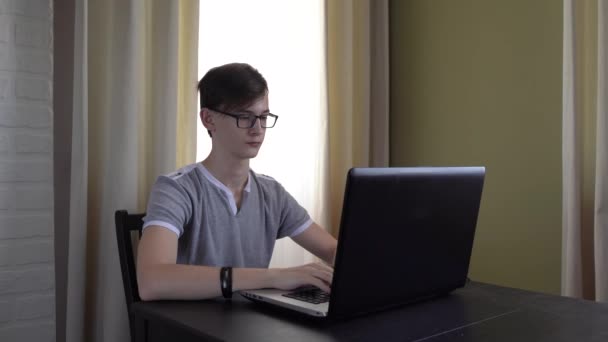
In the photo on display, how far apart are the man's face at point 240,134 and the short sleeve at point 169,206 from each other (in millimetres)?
172

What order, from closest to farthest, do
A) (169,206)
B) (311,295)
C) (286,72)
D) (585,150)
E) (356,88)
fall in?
(311,295) → (169,206) → (585,150) → (286,72) → (356,88)

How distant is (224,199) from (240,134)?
0.19 m

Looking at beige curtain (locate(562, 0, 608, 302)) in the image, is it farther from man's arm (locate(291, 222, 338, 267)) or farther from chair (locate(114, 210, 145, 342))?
chair (locate(114, 210, 145, 342))

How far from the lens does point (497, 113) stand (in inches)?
104

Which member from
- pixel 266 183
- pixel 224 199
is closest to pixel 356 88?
pixel 266 183

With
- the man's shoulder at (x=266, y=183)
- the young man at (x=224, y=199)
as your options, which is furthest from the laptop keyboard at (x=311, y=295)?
the man's shoulder at (x=266, y=183)

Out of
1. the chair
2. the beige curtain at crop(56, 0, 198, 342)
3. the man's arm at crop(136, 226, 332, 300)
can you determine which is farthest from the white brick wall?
the man's arm at crop(136, 226, 332, 300)

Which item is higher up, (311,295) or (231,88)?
(231,88)

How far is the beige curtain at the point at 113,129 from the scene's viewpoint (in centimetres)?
191

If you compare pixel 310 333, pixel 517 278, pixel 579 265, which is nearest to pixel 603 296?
pixel 579 265

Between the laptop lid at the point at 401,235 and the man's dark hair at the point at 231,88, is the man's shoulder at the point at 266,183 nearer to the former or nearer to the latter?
the man's dark hair at the point at 231,88

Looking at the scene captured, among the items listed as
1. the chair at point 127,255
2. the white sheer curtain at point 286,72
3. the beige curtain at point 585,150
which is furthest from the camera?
the white sheer curtain at point 286,72

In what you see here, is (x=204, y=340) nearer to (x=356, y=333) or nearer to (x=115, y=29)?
(x=356, y=333)

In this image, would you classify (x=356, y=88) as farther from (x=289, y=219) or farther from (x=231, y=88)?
(x=231, y=88)
